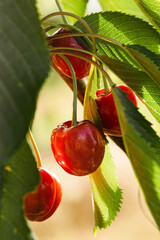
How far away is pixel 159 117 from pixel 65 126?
161 mm

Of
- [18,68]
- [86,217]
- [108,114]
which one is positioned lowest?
[86,217]

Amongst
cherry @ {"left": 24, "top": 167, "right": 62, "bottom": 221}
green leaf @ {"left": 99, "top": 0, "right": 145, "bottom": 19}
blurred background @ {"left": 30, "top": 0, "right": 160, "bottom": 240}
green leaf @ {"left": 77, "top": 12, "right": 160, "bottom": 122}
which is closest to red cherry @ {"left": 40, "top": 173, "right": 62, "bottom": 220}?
cherry @ {"left": 24, "top": 167, "right": 62, "bottom": 221}

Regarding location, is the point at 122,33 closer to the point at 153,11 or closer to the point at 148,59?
the point at 153,11

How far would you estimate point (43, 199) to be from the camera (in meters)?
0.69

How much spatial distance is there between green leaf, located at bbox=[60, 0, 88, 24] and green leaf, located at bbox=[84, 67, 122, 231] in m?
0.29

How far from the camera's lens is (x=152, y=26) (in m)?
0.76

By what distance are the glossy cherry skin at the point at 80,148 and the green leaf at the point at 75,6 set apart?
1.37 feet

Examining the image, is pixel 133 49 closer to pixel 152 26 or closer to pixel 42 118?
pixel 152 26

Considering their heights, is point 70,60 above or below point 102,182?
above

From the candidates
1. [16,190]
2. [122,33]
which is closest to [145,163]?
[16,190]

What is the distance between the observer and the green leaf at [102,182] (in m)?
0.71

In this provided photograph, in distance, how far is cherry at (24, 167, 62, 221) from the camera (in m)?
0.68

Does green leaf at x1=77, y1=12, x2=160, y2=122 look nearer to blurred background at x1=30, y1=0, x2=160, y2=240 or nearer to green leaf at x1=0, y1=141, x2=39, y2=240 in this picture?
green leaf at x1=0, y1=141, x2=39, y2=240

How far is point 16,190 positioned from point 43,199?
0.17 m
